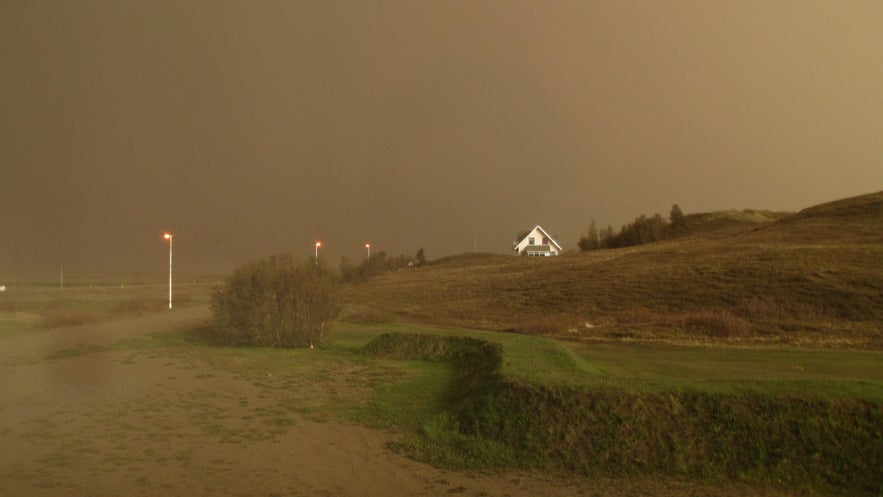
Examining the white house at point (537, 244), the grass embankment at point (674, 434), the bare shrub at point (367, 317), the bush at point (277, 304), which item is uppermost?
the white house at point (537, 244)

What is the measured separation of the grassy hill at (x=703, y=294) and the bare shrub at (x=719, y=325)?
4 cm

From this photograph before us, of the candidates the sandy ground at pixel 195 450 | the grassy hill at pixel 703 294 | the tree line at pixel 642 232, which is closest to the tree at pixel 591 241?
the tree line at pixel 642 232

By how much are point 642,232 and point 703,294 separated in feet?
182

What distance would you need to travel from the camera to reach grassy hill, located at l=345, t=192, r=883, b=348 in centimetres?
2522

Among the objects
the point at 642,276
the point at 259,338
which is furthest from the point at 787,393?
the point at 642,276

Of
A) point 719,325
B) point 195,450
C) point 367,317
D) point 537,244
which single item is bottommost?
point 195,450

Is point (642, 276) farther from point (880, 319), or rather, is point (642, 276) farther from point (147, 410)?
point (147, 410)

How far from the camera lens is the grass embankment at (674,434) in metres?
8.44

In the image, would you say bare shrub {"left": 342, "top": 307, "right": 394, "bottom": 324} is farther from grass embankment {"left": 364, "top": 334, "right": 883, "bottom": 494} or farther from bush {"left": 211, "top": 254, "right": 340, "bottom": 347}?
grass embankment {"left": 364, "top": 334, "right": 883, "bottom": 494}

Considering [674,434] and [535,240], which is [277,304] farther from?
[535,240]

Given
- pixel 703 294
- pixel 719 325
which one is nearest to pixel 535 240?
pixel 703 294

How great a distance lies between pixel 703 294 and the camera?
1287 inches

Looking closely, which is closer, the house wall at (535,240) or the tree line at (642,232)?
the tree line at (642,232)

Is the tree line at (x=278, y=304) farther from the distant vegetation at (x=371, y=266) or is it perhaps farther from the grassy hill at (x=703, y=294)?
the distant vegetation at (x=371, y=266)
